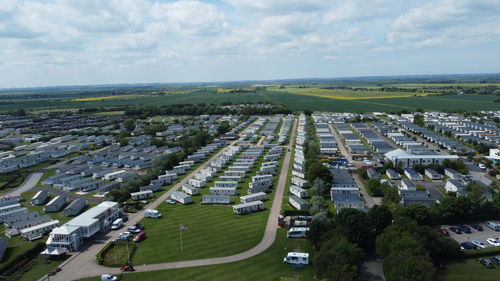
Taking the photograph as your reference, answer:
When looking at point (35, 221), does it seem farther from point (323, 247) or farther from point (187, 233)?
point (323, 247)

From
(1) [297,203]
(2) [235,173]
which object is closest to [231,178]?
(2) [235,173]

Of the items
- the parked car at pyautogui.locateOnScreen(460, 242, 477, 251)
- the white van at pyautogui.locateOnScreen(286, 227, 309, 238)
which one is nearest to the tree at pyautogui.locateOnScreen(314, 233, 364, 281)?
the white van at pyautogui.locateOnScreen(286, 227, 309, 238)

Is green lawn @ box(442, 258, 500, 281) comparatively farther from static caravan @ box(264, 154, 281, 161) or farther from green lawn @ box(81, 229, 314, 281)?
static caravan @ box(264, 154, 281, 161)

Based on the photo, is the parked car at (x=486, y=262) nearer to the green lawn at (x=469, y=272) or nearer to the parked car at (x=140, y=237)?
the green lawn at (x=469, y=272)

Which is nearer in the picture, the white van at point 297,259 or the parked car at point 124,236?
the white van at point 297,259

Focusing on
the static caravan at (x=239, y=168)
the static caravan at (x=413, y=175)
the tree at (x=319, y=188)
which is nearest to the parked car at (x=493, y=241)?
the tree at (x=319, y=188)

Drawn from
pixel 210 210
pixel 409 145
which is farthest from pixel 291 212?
pixel 409 145
